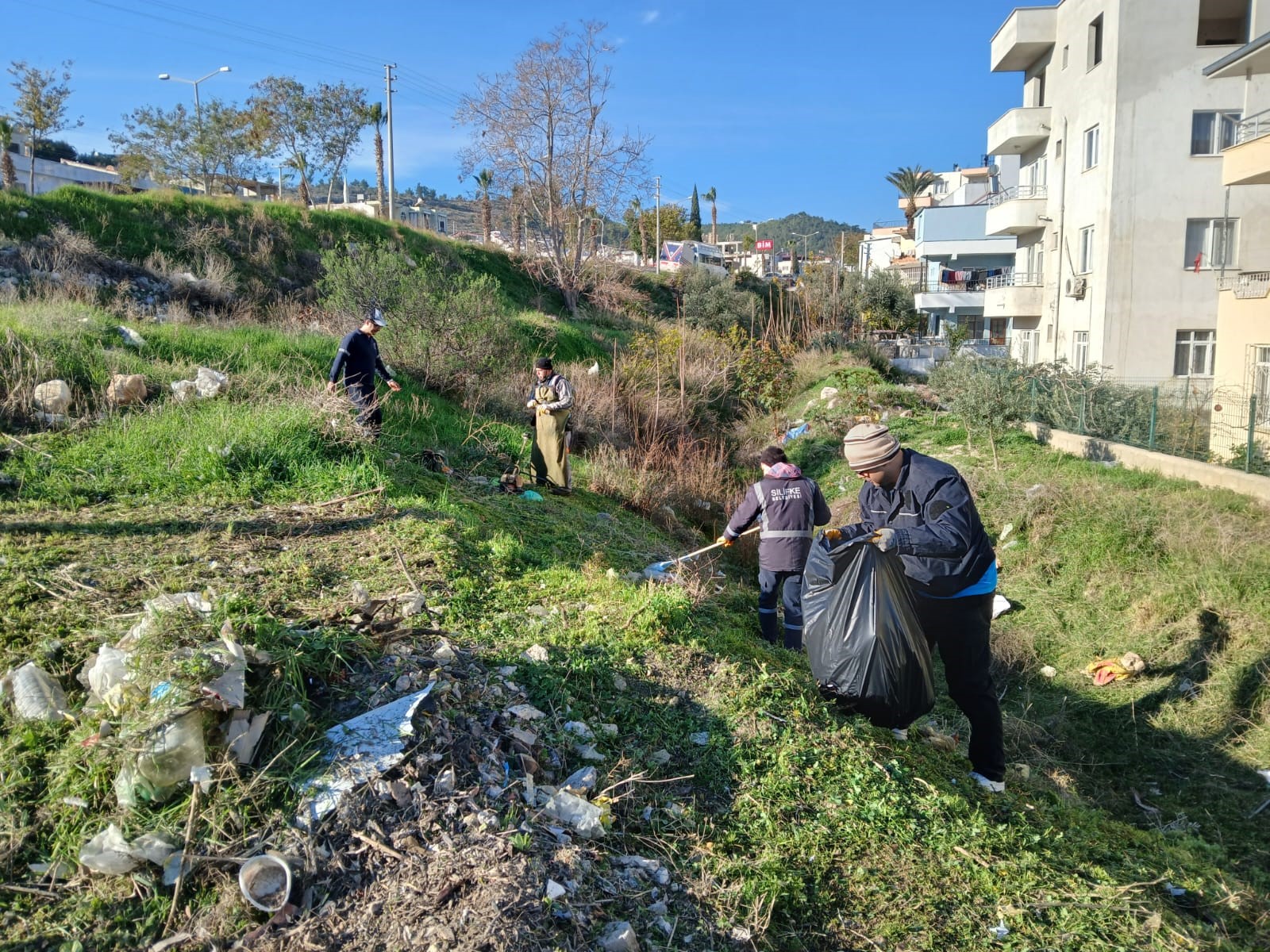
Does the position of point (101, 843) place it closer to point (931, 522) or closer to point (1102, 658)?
point (931, 522)

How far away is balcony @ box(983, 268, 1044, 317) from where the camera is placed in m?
26.6

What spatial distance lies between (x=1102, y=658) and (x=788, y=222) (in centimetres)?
18661

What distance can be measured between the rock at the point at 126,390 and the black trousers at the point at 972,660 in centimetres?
671

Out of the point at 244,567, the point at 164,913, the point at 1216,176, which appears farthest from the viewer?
the point at 1216,176

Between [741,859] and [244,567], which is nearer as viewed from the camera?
[741,859]

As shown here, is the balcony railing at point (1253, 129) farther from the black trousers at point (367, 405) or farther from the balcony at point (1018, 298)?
the black trousers at point (367, 405)

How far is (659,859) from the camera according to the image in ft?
9.93

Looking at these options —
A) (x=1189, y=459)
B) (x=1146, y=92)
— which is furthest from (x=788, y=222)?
(x=1189, y=459)

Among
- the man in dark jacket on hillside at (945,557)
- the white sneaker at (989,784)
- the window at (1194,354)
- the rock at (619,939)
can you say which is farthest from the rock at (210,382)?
the window at (1194,354)

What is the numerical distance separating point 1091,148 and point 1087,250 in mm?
2811

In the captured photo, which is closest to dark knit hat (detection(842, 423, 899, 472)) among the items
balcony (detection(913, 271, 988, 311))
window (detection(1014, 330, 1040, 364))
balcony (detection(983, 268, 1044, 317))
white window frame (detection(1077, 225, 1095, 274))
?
white window frame (detection(1077, 225, 1095, 274))

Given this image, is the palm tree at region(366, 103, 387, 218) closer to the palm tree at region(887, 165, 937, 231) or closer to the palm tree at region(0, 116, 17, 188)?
the palm tree at region(0, 116, 17, 188)

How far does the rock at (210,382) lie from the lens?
25.3 feet

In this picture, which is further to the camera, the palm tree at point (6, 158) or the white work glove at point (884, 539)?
the palm tree at point (6, 158)
